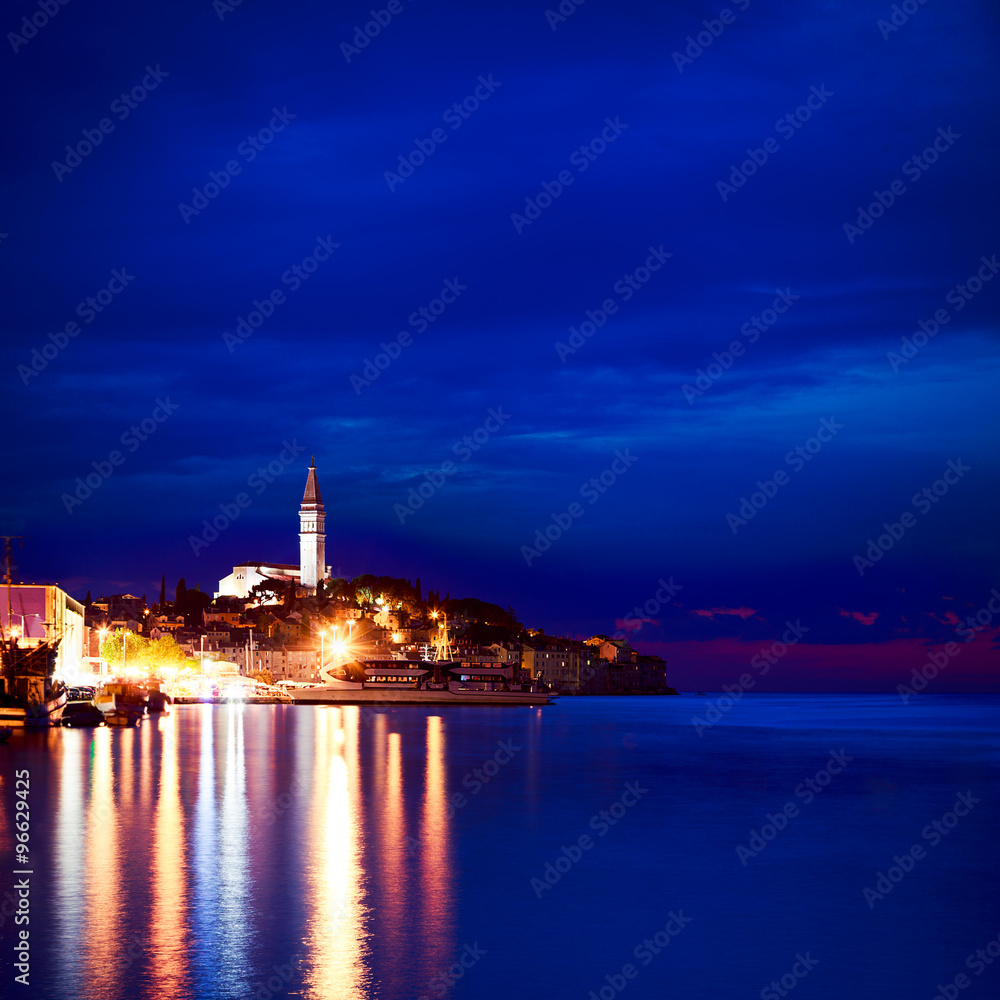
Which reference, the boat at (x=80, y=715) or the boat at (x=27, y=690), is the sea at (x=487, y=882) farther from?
the boat at (x=80, y=715)

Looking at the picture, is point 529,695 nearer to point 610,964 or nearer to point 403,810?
point 403,810

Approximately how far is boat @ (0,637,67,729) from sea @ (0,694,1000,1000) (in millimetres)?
19045

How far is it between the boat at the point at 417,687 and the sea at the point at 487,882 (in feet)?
343

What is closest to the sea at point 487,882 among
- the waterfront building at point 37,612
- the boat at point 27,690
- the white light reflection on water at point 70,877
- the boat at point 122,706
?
the white light reflection on water at point 70,877

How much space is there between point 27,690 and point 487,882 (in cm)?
5942

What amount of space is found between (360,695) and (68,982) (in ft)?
465

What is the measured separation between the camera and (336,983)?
16234mm

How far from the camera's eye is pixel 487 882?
24.5m

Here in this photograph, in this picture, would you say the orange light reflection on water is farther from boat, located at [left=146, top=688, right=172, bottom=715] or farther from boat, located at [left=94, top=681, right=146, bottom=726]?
boat, located at [left=146, top=688, right=172, bottom=715]

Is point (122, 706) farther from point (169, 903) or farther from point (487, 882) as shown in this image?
point (169, 903)

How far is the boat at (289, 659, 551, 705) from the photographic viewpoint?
157 metres

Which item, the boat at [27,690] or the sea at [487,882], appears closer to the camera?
the sea at [487,882]

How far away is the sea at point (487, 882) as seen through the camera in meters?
17.3

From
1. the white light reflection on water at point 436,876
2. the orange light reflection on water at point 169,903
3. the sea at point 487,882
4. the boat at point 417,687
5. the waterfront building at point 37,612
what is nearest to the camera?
the orange light reflection on water at point 169,903
